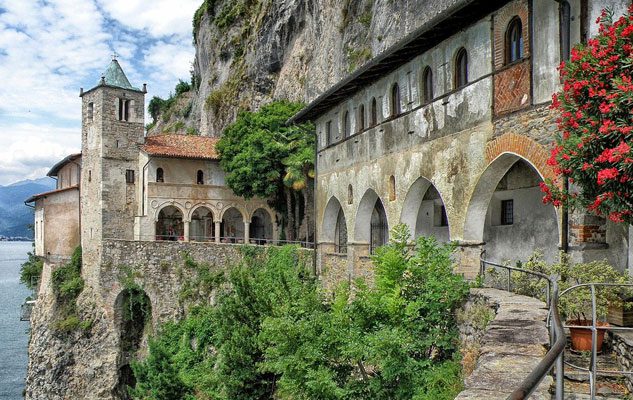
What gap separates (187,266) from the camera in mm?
29938

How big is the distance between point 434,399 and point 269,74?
39.9 metres

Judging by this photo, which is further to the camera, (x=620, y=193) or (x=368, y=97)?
(x=368, y=97)

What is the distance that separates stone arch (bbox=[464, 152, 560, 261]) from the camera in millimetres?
13578

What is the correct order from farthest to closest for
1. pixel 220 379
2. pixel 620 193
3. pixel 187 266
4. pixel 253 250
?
1. pixel 187 266
2. pixel 253 250
3. pixel 220 379
4. pixel 620 193

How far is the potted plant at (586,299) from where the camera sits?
25.5 ft

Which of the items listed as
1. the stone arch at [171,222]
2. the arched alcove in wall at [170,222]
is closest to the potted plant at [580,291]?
the stone arch at [171,222]

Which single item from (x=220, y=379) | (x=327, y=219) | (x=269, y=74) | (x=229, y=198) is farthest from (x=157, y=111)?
(x=220, y=379)

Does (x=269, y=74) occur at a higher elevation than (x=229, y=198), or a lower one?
higher

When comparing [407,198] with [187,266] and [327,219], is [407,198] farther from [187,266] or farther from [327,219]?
[187,266]

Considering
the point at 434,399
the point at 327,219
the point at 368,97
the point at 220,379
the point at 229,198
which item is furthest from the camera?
the point at 229,198

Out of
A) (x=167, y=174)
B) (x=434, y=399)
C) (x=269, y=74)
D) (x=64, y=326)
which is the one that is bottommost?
(x=64, y=326)

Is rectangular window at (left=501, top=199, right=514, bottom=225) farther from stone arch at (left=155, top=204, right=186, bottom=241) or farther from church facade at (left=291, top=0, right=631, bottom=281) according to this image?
stone arch at (left=155, top=204, right=186, bottom=241)

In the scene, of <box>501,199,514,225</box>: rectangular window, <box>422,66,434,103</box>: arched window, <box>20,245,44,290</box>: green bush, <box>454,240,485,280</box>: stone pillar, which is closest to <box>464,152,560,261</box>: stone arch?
<box>501,199,514,225</box>: rectangular window

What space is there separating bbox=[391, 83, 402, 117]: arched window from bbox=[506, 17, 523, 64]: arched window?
17.9 ft
